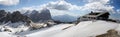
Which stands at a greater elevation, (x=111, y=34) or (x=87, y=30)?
(x=87, y=30)

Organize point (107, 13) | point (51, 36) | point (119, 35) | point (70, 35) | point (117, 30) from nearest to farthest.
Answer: point (119, 35)
point (117, 30)
point (70, 35)
point (51, 36)
point (107, 13)

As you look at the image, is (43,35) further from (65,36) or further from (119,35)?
(119,35)

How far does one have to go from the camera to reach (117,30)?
44594mm

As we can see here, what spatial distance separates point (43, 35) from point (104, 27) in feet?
48.5

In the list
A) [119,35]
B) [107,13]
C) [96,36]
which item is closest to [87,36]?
[96,36]

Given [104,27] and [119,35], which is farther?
[104,27]

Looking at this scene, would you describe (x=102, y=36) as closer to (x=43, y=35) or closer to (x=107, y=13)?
(x=43, y=35)

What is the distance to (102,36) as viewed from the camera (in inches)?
1657

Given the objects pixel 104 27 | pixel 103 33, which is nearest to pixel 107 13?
pixel 104 27

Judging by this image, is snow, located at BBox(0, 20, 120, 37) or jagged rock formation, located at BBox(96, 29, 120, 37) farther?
snow, located at BBox(0, 20, 120, 37)

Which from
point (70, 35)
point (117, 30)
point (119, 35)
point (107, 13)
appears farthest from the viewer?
point (107, 13)

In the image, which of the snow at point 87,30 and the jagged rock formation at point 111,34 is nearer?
the jagged rock formation at point 111,34

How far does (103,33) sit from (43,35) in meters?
16.8

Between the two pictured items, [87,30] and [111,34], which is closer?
[111,34]
